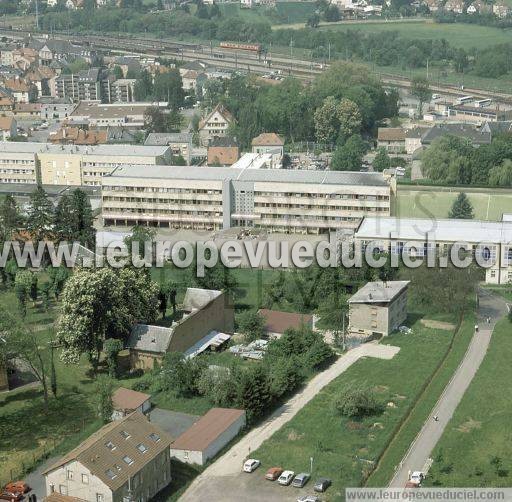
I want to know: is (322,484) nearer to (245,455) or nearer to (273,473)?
(273,473)

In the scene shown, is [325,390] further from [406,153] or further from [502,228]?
[406,153]

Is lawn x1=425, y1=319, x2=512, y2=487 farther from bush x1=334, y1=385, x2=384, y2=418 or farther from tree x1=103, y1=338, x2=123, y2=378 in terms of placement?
tree x1=103, y1=338, x2=123, y2=378

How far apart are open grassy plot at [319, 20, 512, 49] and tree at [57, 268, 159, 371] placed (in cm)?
5229

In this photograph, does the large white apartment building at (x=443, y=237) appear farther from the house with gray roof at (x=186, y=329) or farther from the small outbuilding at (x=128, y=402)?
the small outbuilding at (x=128, y=402)

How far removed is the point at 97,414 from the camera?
1631 cm

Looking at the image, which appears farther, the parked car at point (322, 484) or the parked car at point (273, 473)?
the parked car at point (273, 473)

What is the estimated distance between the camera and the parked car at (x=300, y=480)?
13719 mm

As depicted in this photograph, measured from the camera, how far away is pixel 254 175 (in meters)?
29.1

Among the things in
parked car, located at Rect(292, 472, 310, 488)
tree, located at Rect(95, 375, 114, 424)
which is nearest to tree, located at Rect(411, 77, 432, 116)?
tree, located at Rect(95, 375, 114, 424)

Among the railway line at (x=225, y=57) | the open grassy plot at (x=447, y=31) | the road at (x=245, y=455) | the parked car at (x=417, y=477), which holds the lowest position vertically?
the road at (x=245, y=455)

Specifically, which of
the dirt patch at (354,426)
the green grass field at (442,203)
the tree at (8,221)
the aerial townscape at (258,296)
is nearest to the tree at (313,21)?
the aerial townscape at (258,296)

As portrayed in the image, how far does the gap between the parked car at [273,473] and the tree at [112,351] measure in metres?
4.98

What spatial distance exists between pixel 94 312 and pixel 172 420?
10.7ft

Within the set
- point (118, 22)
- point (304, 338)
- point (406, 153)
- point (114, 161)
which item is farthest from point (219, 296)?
point (118, 22)
